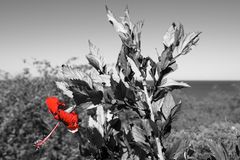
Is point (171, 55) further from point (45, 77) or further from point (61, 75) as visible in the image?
point (45, 77)

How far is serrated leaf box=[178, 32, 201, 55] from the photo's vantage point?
1.15 metres

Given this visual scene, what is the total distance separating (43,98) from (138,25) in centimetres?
798

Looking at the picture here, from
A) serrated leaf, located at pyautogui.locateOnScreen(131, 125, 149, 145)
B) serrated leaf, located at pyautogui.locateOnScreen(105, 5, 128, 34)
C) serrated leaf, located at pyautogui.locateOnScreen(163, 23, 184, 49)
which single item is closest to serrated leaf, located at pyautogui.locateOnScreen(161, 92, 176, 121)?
serrated leaf, located at pyautogui.locateOnScreen(131, 125, 149, 145)

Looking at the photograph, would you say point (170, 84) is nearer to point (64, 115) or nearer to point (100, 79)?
point (100, 79)

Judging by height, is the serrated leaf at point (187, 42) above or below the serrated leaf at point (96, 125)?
above

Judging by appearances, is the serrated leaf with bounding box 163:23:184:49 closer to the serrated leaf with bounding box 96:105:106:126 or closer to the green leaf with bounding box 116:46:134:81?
the green leaf with bounding box 116:46:134:81

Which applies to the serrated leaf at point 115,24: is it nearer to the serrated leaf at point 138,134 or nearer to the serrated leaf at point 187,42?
the serrated leaf at point 187,42

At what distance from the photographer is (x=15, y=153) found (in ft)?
22.1

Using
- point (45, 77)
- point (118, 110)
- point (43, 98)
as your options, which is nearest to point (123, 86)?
point (118, 110)

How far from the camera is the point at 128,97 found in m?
1.16

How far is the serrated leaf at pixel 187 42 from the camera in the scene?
45.3 inches

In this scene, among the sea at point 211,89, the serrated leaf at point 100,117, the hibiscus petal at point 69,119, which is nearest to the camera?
the hibiscus petal at point 69,119

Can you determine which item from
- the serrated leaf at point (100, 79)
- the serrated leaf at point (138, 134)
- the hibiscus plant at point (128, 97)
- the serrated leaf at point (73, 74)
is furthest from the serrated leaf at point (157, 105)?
the serrated leaf at point (73, 74)

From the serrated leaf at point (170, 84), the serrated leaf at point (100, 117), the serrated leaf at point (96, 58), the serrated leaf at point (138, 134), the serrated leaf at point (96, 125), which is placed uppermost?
the serrated leaf at point (96, 58)
